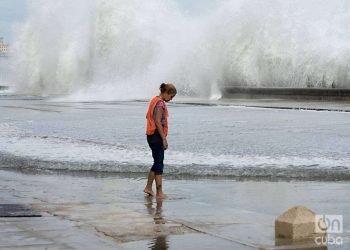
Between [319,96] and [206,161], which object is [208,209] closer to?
[206,161]

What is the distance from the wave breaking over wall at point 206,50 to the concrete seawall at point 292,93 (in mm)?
1951

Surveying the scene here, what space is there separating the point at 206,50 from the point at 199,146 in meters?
28.8

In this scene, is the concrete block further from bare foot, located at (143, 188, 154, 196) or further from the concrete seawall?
the concrete seawall

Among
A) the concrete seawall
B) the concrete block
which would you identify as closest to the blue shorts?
the concrete block

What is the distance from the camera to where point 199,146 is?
12758 mm

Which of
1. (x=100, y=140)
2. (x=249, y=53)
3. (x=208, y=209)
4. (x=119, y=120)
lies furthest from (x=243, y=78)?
(x=208, y=209)

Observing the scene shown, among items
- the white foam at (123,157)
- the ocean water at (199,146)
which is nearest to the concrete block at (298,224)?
the ocean water at (199,146)

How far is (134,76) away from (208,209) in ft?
121

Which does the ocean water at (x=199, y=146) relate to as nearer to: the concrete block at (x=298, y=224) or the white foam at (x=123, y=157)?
the white foam at (x=123, y=157)

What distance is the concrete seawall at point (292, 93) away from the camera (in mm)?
30094

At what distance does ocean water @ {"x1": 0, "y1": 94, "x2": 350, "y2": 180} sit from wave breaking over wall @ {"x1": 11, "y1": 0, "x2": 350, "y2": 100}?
1859 cm

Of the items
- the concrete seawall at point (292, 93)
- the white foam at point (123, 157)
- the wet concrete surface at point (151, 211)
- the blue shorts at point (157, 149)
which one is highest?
the concrete seawall at point (292, 93)

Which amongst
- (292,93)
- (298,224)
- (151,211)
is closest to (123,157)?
(151,211)

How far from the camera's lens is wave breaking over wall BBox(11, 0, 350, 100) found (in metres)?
38.1
